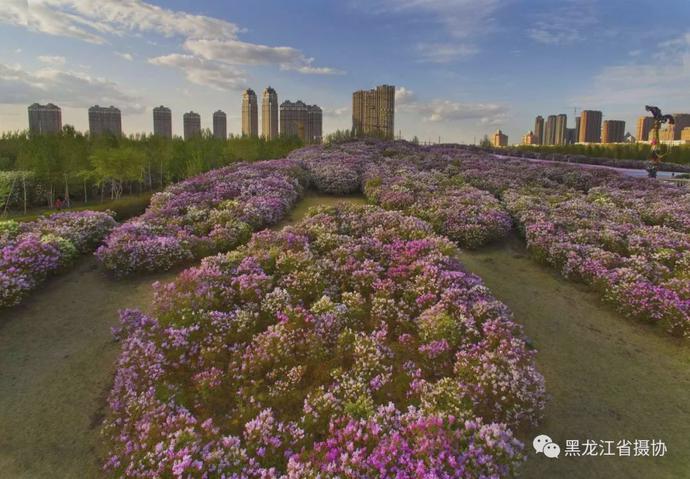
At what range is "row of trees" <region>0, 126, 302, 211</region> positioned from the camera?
41.1m

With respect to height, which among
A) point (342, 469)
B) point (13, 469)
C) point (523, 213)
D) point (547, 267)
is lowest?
point (13, 469)

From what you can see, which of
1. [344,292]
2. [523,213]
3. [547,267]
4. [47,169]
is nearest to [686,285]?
[547,267]

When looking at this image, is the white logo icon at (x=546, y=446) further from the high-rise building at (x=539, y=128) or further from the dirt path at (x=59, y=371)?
the high-rise building at (x=539, y=128)

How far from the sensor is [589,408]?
24.7 ft

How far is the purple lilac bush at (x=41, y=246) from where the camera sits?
32.3 ft

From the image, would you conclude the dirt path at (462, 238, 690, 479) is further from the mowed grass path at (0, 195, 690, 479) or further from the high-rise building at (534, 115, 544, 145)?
the high-rise building at (534, 115, 544, 145)

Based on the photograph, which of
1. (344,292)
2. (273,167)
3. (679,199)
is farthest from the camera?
(273,167)

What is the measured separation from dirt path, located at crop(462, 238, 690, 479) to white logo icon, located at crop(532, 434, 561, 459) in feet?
0.29

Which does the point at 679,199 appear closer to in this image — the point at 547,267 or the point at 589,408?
the point at 547,267

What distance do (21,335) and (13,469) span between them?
394 centimetres

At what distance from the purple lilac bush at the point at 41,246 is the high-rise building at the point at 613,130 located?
15547 cm

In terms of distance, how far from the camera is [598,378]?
833cm

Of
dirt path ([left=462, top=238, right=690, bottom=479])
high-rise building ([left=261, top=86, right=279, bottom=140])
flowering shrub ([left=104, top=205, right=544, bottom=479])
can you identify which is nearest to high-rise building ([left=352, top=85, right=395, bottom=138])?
high-rise building ([left=261, top=86, right=279, bottom=140])

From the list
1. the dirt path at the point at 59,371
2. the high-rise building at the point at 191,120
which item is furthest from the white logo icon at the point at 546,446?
the high-rise building at the point at 191,120
